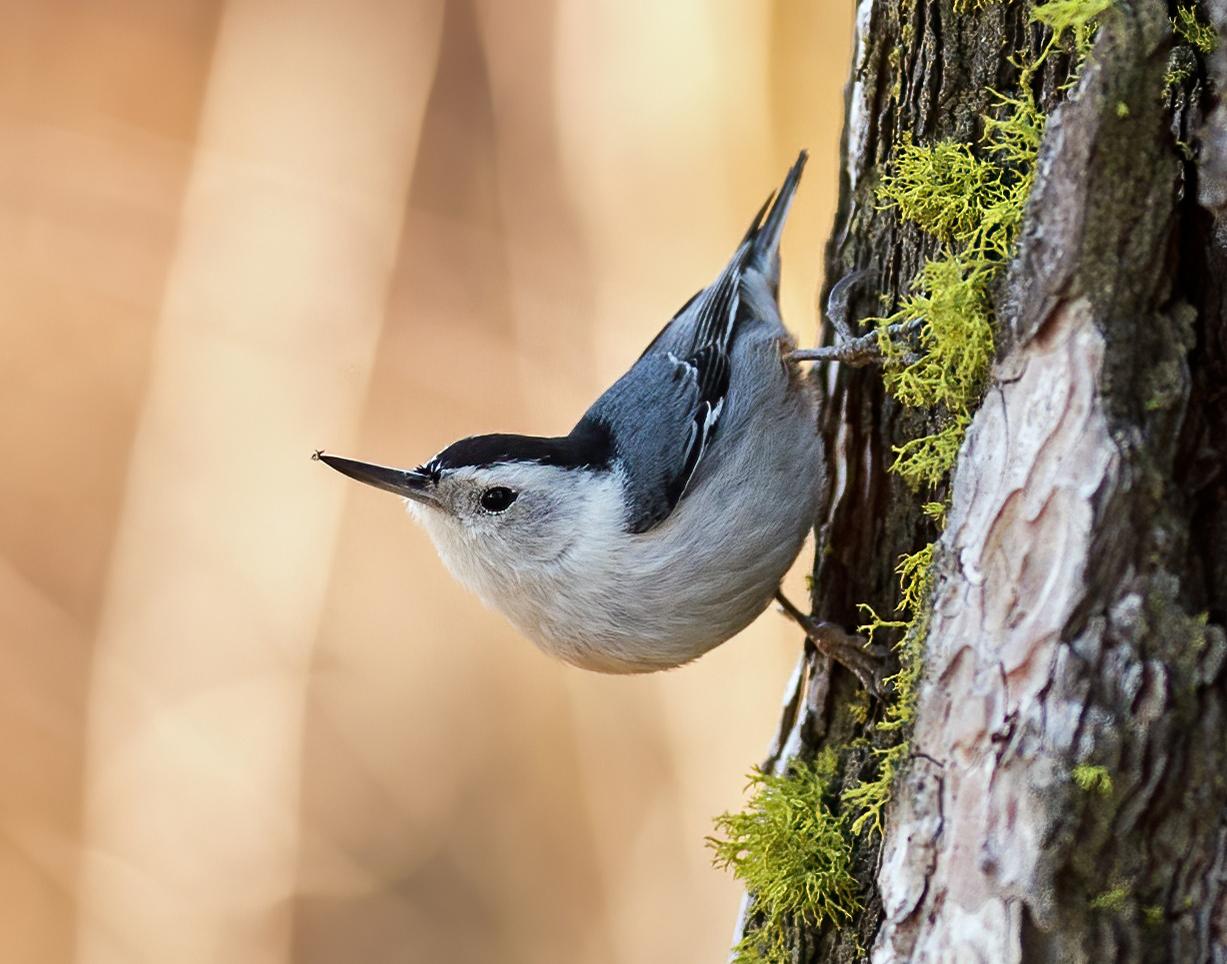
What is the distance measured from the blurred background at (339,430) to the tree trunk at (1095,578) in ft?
8.22

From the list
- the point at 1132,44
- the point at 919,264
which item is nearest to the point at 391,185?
the point at 919,264

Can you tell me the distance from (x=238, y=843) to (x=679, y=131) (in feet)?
9.28

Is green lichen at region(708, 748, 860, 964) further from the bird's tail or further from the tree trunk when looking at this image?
the bird's tail

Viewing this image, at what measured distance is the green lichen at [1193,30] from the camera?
153cm

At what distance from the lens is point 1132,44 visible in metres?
1.38

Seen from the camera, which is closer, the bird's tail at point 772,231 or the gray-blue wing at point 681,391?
the gray-blue wing at point 681,391

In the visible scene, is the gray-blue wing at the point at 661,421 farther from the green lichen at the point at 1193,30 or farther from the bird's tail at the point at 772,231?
the green lichen at the point at 1193,30

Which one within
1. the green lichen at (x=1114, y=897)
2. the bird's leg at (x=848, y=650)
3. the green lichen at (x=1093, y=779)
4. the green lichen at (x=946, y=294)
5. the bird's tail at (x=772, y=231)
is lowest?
the green lichen at (x=1114, y=897)

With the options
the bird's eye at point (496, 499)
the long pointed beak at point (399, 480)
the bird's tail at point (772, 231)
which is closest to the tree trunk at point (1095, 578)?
the bird's eye at point (496, 499)

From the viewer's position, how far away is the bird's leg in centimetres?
208

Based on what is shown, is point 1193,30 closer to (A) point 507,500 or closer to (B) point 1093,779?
(B) point 1093,779

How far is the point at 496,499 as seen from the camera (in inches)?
93.4

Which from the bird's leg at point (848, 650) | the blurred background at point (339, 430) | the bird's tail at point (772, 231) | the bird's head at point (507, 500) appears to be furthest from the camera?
the blurred background at point (339, 430)

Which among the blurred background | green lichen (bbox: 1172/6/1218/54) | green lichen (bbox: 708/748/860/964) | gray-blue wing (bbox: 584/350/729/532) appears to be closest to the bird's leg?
green lichen (bbox: 708/748/860/964)
